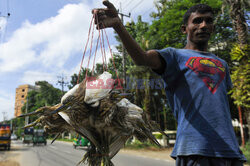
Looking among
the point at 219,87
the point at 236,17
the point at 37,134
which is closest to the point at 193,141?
the point at 219,87

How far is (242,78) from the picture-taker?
25.6 ft

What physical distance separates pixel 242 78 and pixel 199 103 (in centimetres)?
789

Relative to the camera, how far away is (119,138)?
5.93ft

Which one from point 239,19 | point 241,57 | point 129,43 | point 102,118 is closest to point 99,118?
point 102,118

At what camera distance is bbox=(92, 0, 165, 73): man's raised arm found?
1080 millimetres

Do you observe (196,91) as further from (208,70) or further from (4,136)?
(4,136)

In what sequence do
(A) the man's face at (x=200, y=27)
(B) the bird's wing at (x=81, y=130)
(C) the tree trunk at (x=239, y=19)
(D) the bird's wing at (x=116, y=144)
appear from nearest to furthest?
Answer: (A) the man's face at (x=200, y=27)
(B) the bird's wing at (x=81, y=130)
(D) the bird's wing at (x=116, y=144)
(C) the tree trunk at (x=239, y=19)

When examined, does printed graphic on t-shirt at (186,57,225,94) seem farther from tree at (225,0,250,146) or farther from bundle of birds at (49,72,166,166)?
tree at (225,0,250,146)

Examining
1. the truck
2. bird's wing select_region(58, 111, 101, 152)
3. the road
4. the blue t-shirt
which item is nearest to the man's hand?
the blue t-shirt

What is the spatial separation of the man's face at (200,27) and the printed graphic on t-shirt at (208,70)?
0.15 m

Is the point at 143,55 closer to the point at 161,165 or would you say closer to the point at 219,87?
the point at 219,87

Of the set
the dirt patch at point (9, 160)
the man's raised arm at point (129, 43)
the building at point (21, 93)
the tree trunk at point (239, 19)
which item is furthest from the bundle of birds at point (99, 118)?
the building at point (21, 93)

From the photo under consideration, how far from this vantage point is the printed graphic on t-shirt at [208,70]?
3.85 feet

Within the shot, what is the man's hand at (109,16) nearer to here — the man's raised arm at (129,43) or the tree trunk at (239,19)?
the man's raised arm at (129,43)
